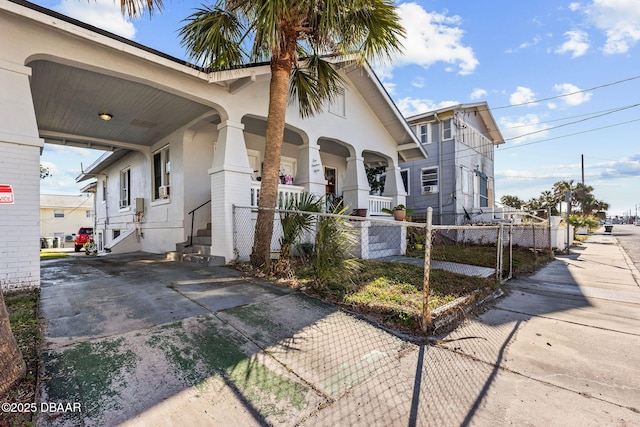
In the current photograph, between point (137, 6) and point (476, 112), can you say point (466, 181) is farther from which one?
point (137, 6)

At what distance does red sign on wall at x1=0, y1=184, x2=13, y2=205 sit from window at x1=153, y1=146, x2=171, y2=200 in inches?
203

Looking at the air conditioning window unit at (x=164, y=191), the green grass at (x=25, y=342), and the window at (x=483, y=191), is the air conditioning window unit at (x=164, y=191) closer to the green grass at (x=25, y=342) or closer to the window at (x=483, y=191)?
the green grass at (x=25, y=342)

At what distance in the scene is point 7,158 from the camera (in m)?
4.36

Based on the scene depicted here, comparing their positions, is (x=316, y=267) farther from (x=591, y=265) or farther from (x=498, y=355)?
(x=591, y=265)

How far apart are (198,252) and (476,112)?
19.3 m

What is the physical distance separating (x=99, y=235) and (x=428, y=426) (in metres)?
18.3

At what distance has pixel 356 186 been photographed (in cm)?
1046

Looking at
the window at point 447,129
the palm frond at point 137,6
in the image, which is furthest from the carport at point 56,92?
the window at point 447,129

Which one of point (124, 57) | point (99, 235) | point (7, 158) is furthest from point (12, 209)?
point (99, 235)

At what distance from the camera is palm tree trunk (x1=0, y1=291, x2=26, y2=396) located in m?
2.12

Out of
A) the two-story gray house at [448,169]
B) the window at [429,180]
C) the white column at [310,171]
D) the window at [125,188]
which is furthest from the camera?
the window at [429,180]

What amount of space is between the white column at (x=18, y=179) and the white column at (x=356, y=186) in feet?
26.3

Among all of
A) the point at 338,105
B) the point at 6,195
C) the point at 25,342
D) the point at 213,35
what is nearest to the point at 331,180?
the point at 338,105

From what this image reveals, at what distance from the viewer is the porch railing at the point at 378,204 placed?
11078mm
